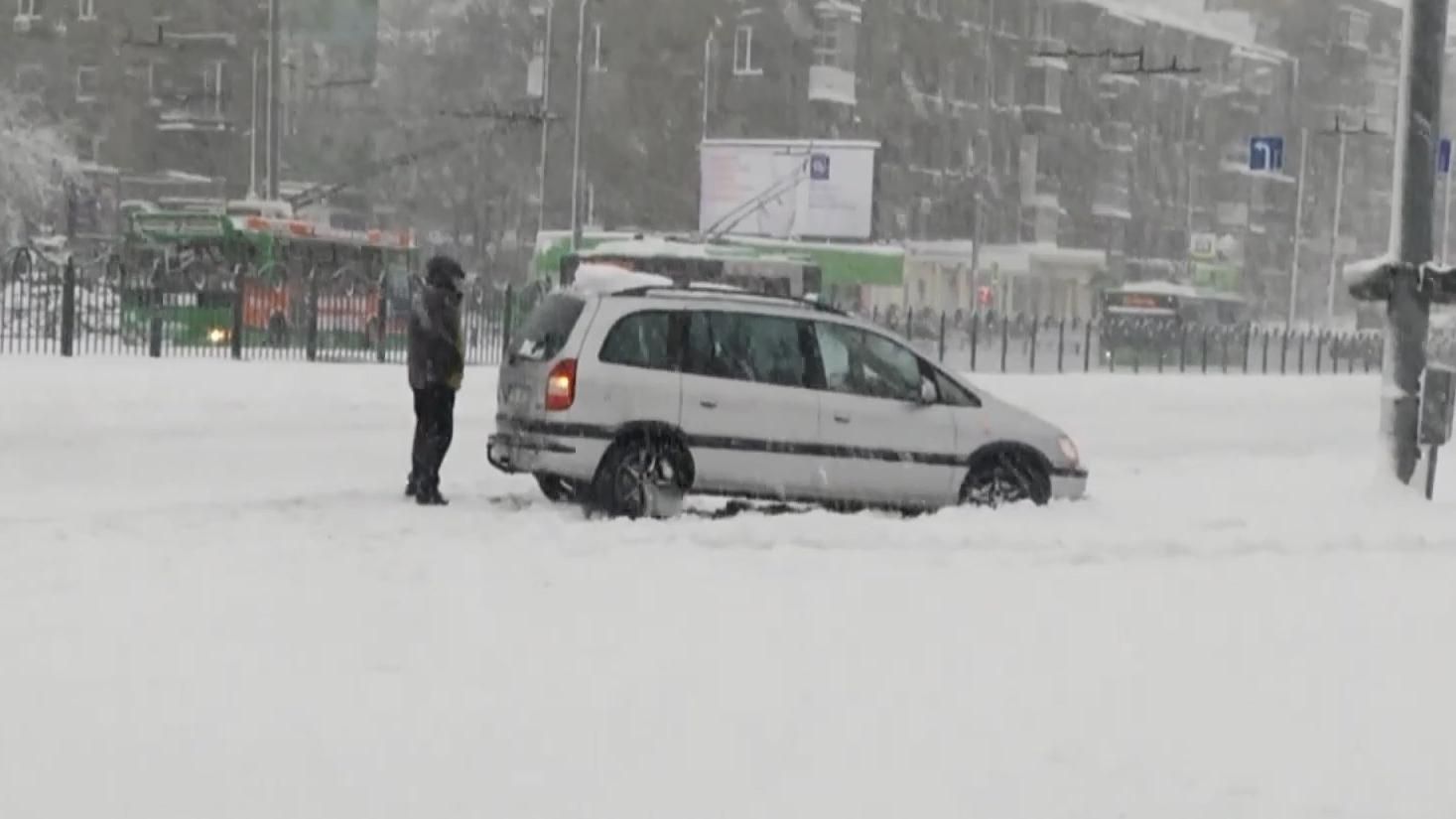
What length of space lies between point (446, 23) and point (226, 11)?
8764 mm

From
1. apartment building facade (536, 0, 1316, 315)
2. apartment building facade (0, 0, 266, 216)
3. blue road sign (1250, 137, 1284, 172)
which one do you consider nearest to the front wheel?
blue road sign (1250, 137, 1284, 172)

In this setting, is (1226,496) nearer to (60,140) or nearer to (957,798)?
(957,798)

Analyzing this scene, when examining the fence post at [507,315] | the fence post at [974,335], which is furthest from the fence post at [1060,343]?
the fence post at [507,315]

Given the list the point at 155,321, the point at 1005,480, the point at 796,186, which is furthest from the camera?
the point at 796,186

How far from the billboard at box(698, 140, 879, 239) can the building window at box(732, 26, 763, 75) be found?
13899 mm

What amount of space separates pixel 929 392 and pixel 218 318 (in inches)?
713

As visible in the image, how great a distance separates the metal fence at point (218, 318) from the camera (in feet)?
98.6

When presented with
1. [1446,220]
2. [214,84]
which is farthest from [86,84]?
[1446,220]

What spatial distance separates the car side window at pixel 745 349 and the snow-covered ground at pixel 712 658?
1.20 m

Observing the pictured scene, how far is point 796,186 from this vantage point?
60375mm

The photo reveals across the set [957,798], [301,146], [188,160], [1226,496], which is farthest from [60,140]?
[957,798]

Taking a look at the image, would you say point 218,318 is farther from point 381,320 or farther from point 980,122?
point 980,122

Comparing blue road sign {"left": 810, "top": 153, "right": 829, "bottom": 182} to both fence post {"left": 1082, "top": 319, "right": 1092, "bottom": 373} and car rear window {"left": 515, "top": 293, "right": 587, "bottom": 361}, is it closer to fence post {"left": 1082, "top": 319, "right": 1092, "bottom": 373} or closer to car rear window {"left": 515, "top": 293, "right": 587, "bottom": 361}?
fence post {"left": 1082, "top": 319, "right": 1092, "bottom": 373}

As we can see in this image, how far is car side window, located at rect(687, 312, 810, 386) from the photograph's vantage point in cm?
1569
